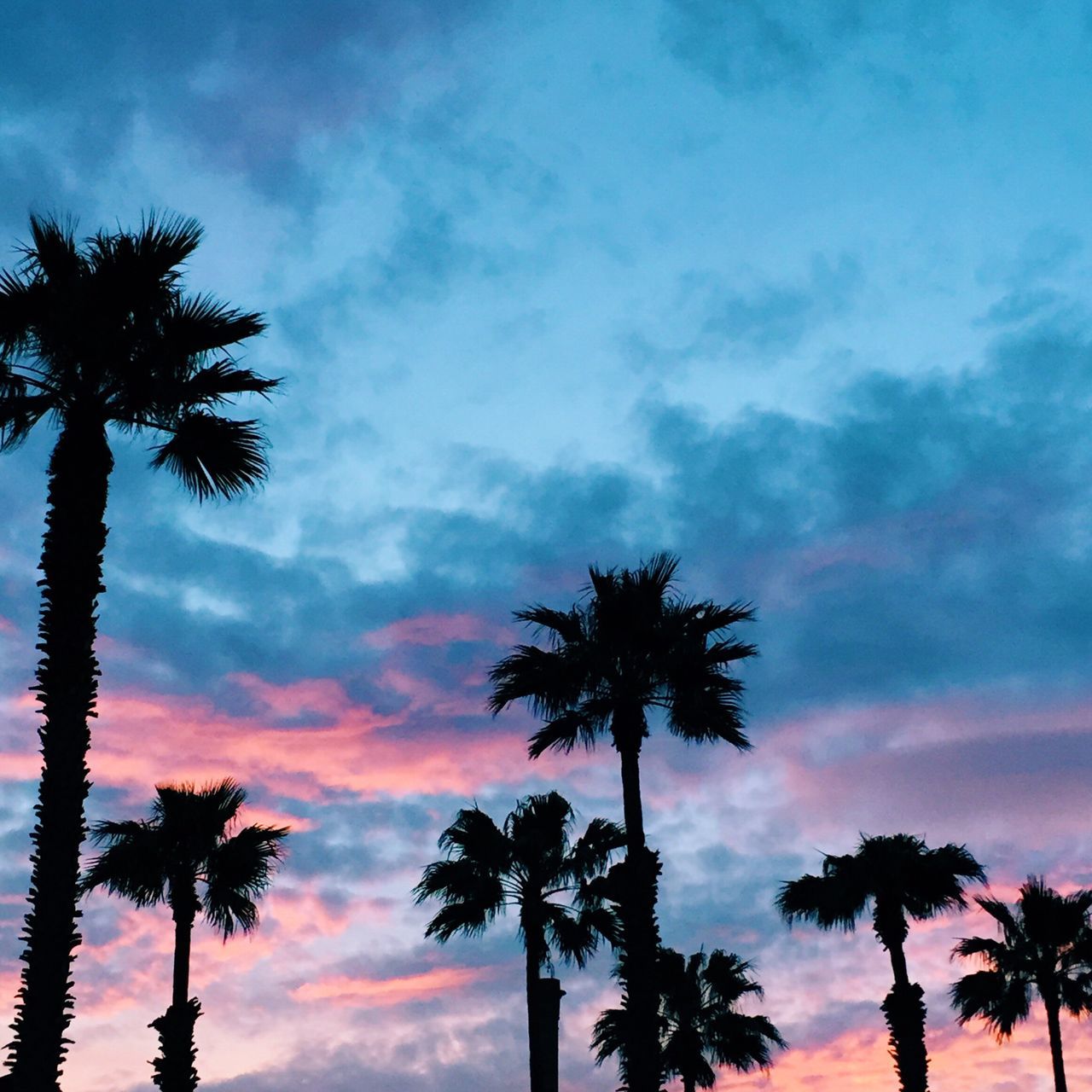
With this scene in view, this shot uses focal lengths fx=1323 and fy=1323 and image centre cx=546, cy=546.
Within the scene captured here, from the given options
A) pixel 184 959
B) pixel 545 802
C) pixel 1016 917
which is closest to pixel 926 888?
pixel 1016 917

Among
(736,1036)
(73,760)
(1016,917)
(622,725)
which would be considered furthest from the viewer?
(736,1036)

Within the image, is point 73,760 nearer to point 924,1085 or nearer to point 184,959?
point 184,959

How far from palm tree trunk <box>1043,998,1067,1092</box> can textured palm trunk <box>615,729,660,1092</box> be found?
17.7 m

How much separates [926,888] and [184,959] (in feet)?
65.8

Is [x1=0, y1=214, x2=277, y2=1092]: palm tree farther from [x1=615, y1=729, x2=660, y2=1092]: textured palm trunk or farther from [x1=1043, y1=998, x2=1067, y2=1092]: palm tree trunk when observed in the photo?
[x1=1043, y1=998, x2=1067, y2=1092]: palm tree trunk

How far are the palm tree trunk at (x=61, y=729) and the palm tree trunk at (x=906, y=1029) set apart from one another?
86.5 feet

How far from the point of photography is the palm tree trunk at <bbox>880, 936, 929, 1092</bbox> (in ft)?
122

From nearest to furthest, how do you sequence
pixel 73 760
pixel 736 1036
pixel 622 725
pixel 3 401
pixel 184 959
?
pixel 73 760
pixel 3 401
pixel 622 725
pixel 184 959
pixel 736 1036

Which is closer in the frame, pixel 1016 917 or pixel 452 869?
pixel 452 869

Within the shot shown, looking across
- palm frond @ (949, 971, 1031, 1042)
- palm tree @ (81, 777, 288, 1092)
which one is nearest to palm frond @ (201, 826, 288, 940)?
palm tree @ (81, 777, 288, 1092)

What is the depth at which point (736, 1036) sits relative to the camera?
146 feet

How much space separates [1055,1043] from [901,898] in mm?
6347

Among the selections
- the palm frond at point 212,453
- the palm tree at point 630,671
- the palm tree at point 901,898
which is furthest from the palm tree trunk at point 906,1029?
the palm frond at point 212,453

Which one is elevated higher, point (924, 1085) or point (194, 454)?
point (194, 454)
